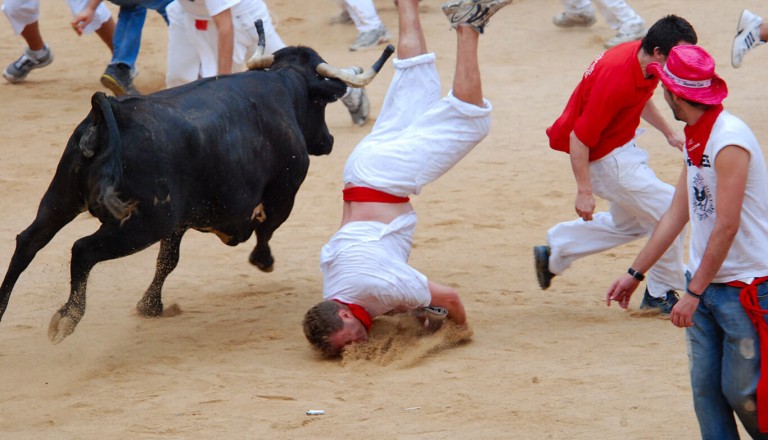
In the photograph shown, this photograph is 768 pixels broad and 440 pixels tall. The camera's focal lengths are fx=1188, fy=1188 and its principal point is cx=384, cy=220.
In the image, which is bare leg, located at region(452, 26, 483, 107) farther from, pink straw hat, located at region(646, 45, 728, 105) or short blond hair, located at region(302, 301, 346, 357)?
pink straw hat, located at region(646, 45, 728, 105)

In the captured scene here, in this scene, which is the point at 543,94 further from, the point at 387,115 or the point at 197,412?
the point at 197,412

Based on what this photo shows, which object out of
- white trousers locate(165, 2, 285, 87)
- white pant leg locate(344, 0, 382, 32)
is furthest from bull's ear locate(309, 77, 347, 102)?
white pant leg locate(344, 0, 382, 32)

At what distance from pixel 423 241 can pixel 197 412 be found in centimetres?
327

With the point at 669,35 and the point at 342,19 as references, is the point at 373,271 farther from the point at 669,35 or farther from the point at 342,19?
the point at 342,19

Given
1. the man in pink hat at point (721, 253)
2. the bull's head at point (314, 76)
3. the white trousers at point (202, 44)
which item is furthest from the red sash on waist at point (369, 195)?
the white trousers at point (202, 44)

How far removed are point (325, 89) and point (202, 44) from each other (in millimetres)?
2590

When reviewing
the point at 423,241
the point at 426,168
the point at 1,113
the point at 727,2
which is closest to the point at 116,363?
the point at 426,168

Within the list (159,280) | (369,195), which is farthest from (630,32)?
(159,280)

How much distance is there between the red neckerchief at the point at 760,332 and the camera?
156 inches

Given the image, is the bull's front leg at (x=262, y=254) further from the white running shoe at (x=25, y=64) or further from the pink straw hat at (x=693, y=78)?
the white running shoe at (x=25, y=64)

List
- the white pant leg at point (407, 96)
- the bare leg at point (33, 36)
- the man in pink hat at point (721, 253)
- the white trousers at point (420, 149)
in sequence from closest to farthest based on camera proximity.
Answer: the man in pink hat at point (721, 253), the white trousers at point (420, 149), the white pant leg at point (407, 96), the bare leg at point (33, 36)

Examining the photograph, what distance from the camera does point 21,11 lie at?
11.6 m

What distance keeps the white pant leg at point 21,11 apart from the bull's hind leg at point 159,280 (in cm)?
573

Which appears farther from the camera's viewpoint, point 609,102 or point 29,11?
point 29,11
